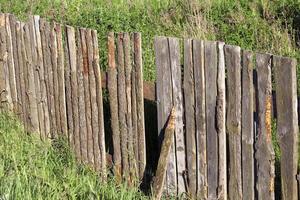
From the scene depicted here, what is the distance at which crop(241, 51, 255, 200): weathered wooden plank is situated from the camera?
3.79 metres

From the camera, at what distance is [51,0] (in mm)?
10750

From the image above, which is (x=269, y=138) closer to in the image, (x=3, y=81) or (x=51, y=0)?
(x=3, y=81)

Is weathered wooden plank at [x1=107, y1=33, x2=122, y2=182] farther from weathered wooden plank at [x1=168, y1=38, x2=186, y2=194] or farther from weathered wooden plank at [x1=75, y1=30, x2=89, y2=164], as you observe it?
weathered wooden plank at [x1=168, y1=38, x2=186, y2=194]

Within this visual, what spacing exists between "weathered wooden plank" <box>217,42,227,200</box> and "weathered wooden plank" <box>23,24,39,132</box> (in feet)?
8.95

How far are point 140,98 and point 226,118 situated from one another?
0.88 meters

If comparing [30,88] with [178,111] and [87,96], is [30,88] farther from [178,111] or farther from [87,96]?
[178,111]

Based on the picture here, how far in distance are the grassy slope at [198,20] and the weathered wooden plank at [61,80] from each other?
127 centimetres

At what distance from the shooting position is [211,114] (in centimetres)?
412

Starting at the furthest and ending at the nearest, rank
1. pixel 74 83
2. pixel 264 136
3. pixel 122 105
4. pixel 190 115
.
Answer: pixel 74 83 → pixel 122 105 → pixel 190 115 → pixel 264 136

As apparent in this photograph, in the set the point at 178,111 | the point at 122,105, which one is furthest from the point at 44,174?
the point at 178,111

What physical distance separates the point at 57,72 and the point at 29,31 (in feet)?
2.22

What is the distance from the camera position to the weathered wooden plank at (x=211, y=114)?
4004 millimetres

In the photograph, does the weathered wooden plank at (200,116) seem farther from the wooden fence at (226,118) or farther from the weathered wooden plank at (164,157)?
the weathered wooden plank at (164,157)

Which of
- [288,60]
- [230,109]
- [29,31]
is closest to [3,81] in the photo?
[29,31]
